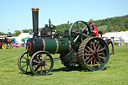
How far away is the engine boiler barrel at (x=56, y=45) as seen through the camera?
807cm

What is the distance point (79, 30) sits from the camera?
29.9 ft

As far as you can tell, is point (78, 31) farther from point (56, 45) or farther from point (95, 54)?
point (56, 45)

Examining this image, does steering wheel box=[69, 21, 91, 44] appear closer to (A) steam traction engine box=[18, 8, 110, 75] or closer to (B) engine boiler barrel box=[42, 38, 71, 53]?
(A) steam traction engine box=[18, 8, 110, 75]

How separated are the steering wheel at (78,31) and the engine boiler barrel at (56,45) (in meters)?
0.32

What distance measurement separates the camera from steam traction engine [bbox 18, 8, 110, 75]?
7.97 metres

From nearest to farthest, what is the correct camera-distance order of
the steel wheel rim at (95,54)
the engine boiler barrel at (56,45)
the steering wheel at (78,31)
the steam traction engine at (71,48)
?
the steam traction engine at (71,48), the engine boiler barrel at (56,45), the steel wheel rim at (95,54), the steering wheel at (78,31)

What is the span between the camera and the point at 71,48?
8.77m

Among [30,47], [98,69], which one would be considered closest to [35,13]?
[30,47]

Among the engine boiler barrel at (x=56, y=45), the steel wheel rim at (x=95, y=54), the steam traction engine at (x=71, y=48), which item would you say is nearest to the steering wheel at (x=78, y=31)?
the steam traction engine at (x=71, y=48)

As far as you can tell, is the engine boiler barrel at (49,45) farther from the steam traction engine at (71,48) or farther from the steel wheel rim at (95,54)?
the steel wheel rim at (95,54)

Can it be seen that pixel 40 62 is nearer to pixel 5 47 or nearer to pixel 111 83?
pixel 111 83

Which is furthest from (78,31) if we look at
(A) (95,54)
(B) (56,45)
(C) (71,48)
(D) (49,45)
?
(D) (49,45)

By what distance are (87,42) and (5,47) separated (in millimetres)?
27694

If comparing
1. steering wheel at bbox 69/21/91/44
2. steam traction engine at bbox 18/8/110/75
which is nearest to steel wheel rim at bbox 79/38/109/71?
steam traction engine at bbox 18/8/110/75
